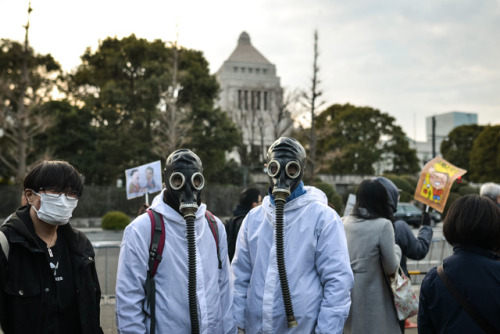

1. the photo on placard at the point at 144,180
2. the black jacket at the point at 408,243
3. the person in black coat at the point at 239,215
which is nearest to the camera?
the black jacket at the point at 408,243

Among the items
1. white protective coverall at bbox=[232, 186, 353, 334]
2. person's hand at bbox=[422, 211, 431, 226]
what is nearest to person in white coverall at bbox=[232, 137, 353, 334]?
white protective coverall at bbox=[232, 186, 353, 334]

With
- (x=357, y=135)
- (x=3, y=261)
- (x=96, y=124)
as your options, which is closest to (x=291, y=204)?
(x=3, y=261)

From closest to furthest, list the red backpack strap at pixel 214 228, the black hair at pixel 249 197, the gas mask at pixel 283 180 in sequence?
the gas mask at pixel 283 180 → the red backpack strap at pixel 214 228 → the black hair at pixel 249 197

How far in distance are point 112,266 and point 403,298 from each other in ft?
23.7

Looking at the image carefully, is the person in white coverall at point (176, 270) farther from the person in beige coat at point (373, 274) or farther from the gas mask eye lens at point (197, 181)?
the person in beige coat at point (373, 274)

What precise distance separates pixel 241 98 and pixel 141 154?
32717 mm

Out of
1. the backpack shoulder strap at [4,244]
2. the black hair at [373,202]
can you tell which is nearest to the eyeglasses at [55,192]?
the backpack shoulder strap at [4,244]

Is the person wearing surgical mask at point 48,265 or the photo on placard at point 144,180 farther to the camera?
the photo on placard at point 144,180

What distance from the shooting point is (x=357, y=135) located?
154 feet

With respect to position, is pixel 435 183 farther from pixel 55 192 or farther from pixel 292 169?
pixel 55 192

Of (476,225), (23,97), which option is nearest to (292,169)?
(476,225)

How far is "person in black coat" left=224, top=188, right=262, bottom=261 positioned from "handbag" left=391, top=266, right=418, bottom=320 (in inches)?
80.2

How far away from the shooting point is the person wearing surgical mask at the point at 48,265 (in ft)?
8.93

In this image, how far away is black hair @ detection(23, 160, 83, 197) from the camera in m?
2.97
